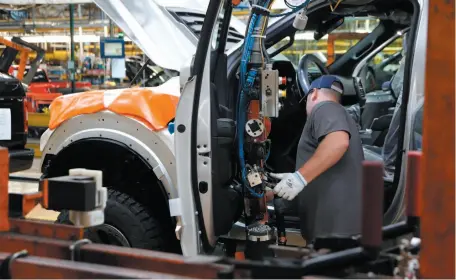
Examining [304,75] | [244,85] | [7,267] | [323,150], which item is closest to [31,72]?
[304,75]

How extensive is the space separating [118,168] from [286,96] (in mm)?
1434

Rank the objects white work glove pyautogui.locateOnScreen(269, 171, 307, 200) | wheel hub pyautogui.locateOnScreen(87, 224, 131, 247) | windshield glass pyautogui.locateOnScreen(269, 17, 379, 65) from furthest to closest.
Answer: windshield glass pyautogui.locateOnScreen(269, 17, 379, 65)
wheel hub pyautogui.locateOnScreen(87, 224, 131, 247)
white work glove pyautogui.locateOnScreen(269, 171, 307, 200)

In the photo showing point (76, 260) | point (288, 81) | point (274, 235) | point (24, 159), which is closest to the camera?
point (76, 260)

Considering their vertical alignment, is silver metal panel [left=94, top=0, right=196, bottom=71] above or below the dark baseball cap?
above

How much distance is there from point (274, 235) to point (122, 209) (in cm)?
92

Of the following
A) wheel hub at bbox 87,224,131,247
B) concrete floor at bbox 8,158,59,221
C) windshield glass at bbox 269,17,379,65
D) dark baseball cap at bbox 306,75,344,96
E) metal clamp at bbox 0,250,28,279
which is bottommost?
concrete floor at bbox 8,158,59,221

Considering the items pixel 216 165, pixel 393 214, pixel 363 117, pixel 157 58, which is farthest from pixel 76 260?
pixel 363 117

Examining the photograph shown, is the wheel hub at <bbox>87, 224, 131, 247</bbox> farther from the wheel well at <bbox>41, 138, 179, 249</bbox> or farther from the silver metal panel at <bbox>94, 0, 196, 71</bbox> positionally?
the silver metal panel at <bbox>94, 0, 196, 71</bbox>

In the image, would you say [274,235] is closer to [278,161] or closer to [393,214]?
[393,214]

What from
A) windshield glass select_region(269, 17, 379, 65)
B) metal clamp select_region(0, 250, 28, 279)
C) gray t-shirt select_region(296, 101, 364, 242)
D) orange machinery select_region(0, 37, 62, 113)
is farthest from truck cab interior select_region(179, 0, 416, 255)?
windshield glass select_region(269, 17, 379, 65)

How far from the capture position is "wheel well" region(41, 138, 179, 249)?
3762 mm

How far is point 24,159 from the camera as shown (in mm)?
5086

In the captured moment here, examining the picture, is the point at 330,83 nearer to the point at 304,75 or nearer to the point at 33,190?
the point at 304,75

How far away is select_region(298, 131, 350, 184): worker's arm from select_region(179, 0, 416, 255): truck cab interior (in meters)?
0.31
